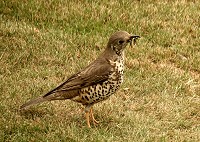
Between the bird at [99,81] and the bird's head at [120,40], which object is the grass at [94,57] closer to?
the bird at [99,81]

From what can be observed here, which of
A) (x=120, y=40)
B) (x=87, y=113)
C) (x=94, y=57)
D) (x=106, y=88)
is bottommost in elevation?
(x=94, y=57)

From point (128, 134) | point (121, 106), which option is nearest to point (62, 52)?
point (121, 106)

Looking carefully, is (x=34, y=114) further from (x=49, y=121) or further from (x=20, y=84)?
(x=20, y=84)

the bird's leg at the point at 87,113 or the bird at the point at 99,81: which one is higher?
the bird at the point at 99,81

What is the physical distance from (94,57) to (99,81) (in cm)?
258

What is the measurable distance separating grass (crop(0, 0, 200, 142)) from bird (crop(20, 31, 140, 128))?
1.15 ft

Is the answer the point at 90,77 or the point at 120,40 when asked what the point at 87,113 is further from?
the point at 120,40

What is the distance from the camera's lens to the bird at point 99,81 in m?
6.26

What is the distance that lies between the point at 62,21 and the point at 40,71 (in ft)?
7.35

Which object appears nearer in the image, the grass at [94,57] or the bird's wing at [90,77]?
the bird's wing at [90,77]

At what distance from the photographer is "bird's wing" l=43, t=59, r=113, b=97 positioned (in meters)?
6.29

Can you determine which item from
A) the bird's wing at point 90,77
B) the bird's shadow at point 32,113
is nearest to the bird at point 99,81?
the bird's wing at point 90,77

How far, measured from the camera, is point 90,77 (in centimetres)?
639

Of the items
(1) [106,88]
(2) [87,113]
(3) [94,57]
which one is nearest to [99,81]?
(1) [106,88]
